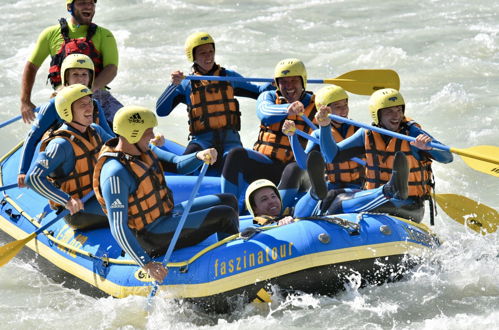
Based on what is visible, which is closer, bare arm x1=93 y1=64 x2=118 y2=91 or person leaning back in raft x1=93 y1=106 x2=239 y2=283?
person leaning back in raft x1=93 y1=106 x2=239 y2=283

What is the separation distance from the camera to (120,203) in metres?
5.08


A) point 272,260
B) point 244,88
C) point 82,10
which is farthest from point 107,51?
point 272,260

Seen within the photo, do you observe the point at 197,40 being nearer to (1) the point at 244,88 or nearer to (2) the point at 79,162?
(1) the point at 244,88

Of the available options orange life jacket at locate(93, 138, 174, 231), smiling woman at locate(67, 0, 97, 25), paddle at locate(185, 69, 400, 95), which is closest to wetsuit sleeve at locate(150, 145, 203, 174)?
orange life jacket at locate(93, 138, 174, 231)

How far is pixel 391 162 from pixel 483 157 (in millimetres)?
709

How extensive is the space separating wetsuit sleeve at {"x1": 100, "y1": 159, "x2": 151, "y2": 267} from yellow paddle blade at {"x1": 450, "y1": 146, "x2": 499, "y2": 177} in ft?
6.32

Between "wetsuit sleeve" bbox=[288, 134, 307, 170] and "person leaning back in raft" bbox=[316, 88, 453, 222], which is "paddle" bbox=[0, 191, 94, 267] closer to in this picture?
"wetsuit sleeve" bbox=[288, 134, 307, 170]

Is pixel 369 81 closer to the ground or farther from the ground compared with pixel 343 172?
farther from the ground

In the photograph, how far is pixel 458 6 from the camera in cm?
1532

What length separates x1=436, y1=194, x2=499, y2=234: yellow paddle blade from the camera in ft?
20.5

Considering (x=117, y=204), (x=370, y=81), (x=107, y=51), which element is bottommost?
(x=117, y=204)

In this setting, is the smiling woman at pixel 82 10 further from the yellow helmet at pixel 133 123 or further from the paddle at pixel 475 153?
the paddle at pixel 475 153

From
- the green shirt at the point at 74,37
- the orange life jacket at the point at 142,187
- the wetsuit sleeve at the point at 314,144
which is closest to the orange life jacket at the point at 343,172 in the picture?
the wetsuit sleeve at the point at 314,144

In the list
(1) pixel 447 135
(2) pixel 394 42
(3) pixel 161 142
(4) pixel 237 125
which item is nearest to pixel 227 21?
(2) pixel 394 42
